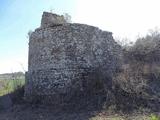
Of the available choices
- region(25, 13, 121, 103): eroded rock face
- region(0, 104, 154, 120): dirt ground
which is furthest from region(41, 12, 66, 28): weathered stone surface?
region(0, 104, 154, 120): dirt ground

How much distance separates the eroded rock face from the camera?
44.0ft

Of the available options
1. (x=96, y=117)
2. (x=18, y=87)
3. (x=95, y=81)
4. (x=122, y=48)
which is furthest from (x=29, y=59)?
(x=96, y=117)

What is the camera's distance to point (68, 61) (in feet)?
44.2

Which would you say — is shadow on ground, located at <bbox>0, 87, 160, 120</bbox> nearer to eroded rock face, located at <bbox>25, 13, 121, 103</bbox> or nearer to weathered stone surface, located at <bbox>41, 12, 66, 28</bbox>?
eroded rock face, located at <bbox>25, 13, 121, 103</bbox>

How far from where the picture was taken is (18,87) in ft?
56.2

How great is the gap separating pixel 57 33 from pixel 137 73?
389 centimetres

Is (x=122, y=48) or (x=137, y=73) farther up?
(x=122, y=48)

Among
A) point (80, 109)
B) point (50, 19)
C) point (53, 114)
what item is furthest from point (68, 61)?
point (50, 19)

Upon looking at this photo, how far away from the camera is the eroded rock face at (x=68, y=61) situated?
13414 mm

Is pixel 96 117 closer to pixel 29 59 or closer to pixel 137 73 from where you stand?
pixel 137 73

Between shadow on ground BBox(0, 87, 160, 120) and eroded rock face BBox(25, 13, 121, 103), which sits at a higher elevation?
eroded rock face BBox(25, 13, 121, 103)

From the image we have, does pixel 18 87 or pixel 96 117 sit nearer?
pixel 96 117

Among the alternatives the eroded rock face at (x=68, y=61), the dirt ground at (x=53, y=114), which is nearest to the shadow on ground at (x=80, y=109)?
the dirt ground at (x=53, y=114)

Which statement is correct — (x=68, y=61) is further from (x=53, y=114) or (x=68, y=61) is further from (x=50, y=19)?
(x=50, y=19)
